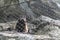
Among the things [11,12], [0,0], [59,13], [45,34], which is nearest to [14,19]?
[11,12]

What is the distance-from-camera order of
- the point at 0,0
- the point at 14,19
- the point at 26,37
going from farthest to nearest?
the point at 0,0 < the point at 14,19 < the point at 26,37

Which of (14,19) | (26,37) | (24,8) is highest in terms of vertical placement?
(24,8)

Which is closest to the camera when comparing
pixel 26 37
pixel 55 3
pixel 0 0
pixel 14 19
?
pixel 26 37

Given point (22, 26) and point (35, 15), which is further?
point (35, 15)

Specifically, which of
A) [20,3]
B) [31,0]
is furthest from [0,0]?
[31,0]

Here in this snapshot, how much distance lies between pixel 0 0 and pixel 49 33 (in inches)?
113

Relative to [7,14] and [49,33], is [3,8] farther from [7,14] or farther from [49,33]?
[49,33]

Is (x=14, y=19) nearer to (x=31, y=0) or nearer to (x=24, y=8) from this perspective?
(x=24, y=8)

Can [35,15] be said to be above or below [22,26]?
above

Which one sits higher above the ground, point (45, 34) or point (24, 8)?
point (24, 8)

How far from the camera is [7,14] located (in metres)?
6.35

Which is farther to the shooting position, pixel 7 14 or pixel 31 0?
pixel 31 0

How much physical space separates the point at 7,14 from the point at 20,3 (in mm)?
601

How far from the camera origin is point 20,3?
639 cm
